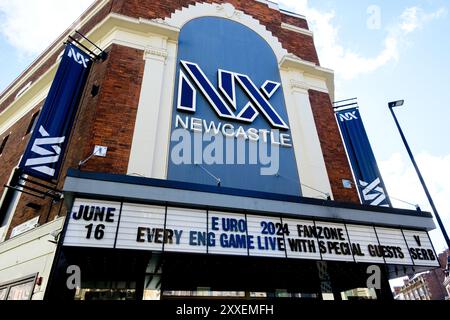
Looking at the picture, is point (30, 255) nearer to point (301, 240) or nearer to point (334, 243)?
point (301, 240)

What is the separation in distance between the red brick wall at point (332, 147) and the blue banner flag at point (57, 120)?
27.1 ft

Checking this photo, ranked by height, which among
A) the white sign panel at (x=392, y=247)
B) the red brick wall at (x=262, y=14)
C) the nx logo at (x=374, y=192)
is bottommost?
the white sign panel at (x=392, y=247)

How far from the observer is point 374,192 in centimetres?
980

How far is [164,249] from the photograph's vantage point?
5.94 metres

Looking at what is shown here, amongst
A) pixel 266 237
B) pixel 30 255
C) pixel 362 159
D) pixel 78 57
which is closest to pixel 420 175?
pixel 362 159

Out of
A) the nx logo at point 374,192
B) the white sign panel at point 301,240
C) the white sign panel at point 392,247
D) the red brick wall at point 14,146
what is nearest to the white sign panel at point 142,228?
the white sign panel at point 301,240

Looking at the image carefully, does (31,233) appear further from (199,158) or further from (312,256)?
(312,256)

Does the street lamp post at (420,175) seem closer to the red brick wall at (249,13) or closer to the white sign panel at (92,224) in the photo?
the red brick wall at (249,13)

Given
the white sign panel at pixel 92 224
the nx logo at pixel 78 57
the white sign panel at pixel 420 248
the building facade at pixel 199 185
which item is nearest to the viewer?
the white sign panel at pixel 92 224

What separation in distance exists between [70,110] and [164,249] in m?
5.25

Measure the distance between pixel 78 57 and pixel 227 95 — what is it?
496 centimetres

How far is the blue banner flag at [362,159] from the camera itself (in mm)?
9734

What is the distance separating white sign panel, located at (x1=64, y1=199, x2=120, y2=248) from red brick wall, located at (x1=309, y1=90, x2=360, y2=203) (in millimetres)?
6997
